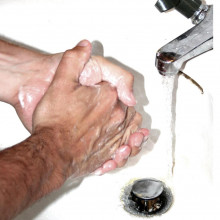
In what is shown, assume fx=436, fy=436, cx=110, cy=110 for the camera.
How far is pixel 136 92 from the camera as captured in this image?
0.76m

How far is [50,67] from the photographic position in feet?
2.19

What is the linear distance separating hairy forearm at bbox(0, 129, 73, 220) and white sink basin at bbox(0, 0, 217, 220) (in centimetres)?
18

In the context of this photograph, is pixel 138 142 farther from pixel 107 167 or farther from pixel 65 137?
pixel 65 137

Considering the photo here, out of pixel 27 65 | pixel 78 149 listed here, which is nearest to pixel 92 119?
pixel 78 149

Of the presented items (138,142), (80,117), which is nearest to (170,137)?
(138,142)

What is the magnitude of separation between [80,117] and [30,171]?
15cm

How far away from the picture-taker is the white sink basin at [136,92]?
697 millimetres

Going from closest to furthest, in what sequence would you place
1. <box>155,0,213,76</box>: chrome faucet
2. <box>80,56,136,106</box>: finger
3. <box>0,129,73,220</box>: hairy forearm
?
1. <box>0,129,73,220</box>: hairy forearm
2. <box>155,0,213,76</box>: chrome faucet
3. <box>80,56,136,106</box>: finger

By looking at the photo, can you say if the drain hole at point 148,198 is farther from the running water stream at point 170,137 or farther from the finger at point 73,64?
the finger at point 73,64

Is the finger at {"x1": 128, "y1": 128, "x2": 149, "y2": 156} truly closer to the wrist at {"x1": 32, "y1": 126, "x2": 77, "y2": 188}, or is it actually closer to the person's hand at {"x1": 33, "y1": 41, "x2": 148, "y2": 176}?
the person's hand at {"x1": 33, "y1": 41, "x2": 148, "y2": 176}

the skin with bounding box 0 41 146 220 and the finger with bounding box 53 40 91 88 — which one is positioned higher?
the finger with bounding box 53 40 91 88

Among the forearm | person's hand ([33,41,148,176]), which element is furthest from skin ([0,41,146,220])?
the forearm

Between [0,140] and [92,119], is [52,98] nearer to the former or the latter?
[92,119]

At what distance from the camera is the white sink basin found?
0.70 metres
